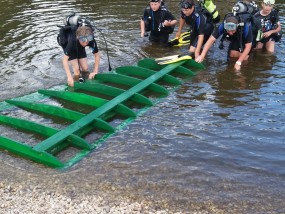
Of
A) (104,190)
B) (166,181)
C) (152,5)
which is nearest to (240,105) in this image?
(166,181)

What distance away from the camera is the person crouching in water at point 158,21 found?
11.0m

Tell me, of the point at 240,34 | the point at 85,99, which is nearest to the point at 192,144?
the point at 85,99

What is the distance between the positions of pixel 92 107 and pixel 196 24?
422 cm

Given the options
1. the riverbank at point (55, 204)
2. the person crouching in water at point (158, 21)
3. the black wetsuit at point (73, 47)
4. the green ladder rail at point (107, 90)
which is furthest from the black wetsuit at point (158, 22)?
the riverbank at point (55, 204)

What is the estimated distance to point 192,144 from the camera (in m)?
6.23

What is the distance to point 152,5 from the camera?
10695mm

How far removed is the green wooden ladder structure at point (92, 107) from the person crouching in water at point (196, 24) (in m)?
0.71

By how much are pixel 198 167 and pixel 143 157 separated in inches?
35.3

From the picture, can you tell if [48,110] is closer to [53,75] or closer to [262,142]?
[53,75]

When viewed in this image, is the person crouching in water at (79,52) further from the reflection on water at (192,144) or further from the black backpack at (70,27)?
the reflection on water at (192,144)

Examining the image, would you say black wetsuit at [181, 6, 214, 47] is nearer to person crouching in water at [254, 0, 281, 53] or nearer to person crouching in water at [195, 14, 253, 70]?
person crouching in water at [195, 14, 253, 70]

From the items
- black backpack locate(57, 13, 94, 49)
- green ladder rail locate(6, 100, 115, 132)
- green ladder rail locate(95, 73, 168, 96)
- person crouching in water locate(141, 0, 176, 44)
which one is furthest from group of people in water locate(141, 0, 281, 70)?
green ladder rail locate(6, 100, 115, 132)

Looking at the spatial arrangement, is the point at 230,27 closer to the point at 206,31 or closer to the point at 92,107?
the point at 206,31

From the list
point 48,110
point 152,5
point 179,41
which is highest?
point 152,5
